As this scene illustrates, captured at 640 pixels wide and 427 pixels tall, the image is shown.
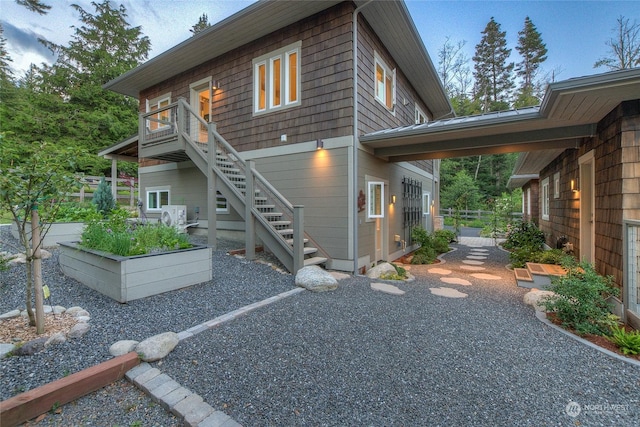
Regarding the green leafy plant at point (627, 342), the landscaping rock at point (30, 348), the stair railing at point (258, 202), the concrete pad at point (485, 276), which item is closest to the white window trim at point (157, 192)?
the stair railing at point (258, 202)

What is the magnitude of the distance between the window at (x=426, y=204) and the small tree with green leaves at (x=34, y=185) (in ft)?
34.0

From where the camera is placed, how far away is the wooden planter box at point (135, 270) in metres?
3.62

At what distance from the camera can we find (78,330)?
283 cm

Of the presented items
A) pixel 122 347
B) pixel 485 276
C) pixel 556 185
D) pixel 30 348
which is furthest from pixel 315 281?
pixel 556 185

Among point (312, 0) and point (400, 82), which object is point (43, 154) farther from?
point (400, 82)

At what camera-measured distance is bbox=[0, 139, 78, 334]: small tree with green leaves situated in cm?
255

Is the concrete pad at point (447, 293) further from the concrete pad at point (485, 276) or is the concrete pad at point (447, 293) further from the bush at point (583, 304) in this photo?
the concrete pad at point (485, 276)

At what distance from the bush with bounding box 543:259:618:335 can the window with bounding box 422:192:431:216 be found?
736 cm

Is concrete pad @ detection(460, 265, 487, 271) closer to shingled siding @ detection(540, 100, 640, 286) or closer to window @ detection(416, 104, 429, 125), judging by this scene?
shingled siding @ detection(540, 100, 640, 286)

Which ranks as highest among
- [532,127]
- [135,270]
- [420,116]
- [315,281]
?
[420,116]

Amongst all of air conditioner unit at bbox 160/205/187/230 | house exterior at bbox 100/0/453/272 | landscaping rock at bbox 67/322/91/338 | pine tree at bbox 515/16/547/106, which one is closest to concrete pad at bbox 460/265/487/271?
house exterior at bbox 100/0/453/272

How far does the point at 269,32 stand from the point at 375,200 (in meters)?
4.86

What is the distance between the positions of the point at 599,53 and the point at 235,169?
21499 mm

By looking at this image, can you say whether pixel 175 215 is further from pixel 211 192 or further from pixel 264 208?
pixel 264 208
